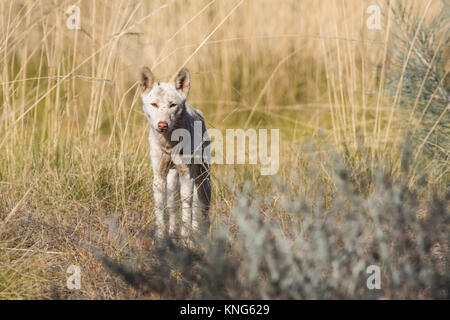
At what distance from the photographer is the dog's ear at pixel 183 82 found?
3.16 meters

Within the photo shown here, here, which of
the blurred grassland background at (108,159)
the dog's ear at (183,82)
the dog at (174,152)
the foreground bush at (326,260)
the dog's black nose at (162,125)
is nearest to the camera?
the foreground bush at (326,260)

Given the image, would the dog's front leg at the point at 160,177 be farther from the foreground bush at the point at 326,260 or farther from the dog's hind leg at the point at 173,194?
the foreground bush at the point at 326,260

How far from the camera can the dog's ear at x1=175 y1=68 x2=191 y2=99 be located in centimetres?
316

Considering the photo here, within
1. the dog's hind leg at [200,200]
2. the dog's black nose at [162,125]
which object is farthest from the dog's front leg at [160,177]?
the dog's black nose at [162,125]

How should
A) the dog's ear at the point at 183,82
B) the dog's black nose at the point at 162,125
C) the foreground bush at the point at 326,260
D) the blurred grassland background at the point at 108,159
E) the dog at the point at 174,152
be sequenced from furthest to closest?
the dog's ear at the point at 183,82 < the dog at the point at 174,152 < the dog's black nose at the point at 162,125 < the blurred grassland background at the point at 108,159 < the foreground bush at the point at 326,260

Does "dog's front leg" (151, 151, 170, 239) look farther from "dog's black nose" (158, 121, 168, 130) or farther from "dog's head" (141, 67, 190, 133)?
"dog's black nose" (158, 121, 168, 130)

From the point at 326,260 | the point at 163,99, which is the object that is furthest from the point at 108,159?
the point at 326,260

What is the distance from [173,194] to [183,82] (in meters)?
0.67

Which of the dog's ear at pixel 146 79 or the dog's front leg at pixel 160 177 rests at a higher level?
the dog's ear at pixel 146 79

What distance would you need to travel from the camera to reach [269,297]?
213 cm

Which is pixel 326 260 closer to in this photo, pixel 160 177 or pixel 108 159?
pixel 160 177

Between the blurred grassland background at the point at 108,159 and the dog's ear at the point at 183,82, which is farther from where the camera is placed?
the dog's ear at the point at 183,82
